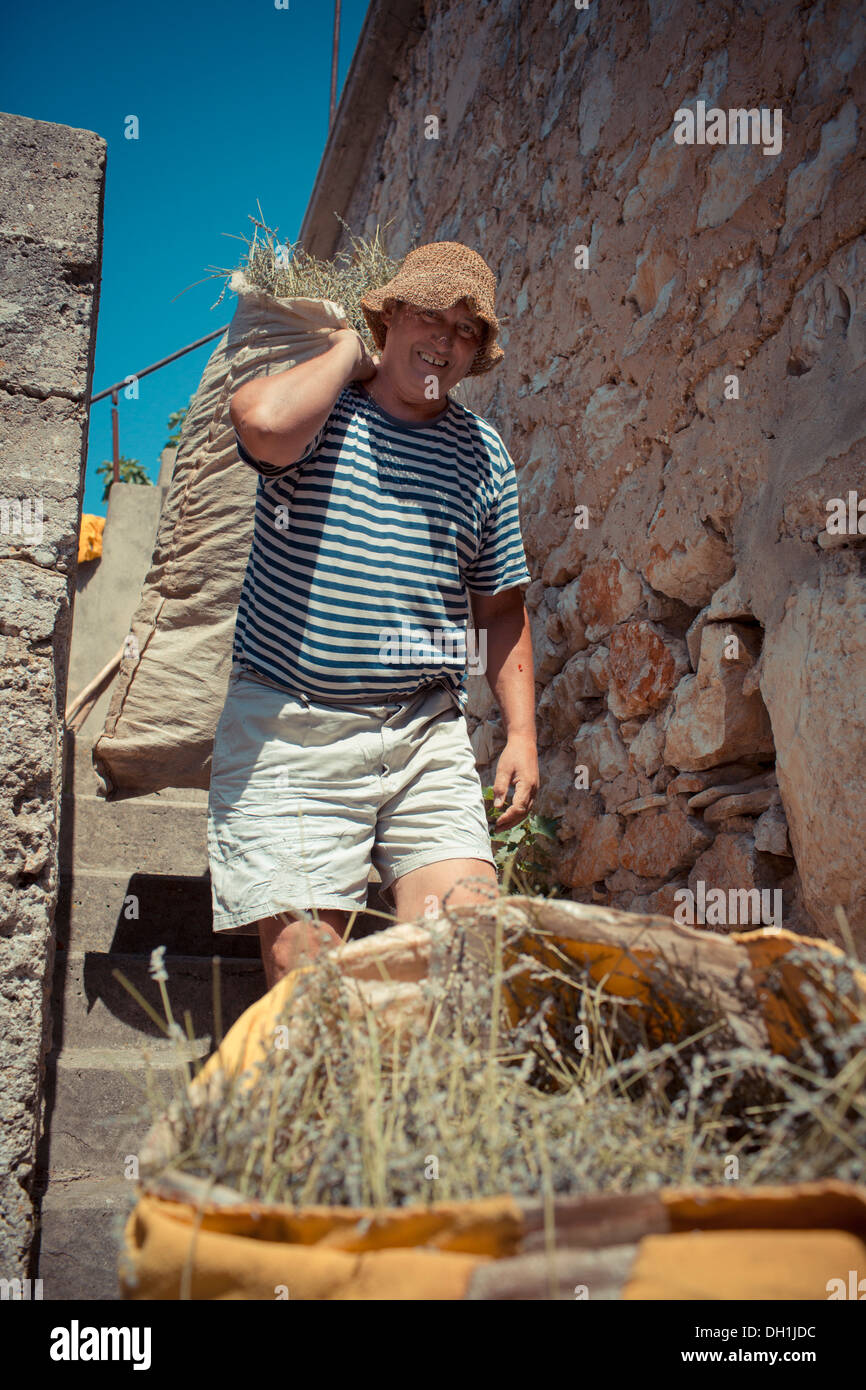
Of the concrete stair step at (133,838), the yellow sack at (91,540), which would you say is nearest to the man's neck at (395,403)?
the concrete stair step at (133,838)

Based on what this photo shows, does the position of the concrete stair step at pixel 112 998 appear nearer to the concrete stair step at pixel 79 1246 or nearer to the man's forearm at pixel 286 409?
the concrete stair step at pixel 79 1246

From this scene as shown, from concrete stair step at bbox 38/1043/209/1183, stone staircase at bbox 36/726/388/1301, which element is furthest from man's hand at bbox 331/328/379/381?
concrete stair step at bbox 38/1043/209/1183

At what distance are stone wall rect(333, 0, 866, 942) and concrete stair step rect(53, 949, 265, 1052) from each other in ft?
3.17

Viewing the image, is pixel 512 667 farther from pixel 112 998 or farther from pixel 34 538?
pixel 112 998

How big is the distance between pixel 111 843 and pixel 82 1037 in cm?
85

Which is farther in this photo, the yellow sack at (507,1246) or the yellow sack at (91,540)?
the yellow sack at (91,540)

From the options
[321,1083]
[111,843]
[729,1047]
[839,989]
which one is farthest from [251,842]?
[111,843]

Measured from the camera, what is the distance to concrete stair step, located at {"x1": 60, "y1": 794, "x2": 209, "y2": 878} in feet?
9.34

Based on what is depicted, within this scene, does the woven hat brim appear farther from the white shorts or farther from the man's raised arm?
the white shorts

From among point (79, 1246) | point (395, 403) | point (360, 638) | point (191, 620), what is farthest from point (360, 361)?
point (79, 1246)

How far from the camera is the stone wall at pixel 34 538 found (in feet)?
5.49

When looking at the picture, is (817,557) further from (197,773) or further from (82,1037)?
(82,1037)

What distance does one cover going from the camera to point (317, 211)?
597 centimetres

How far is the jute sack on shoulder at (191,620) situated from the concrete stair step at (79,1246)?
1.05 metres
